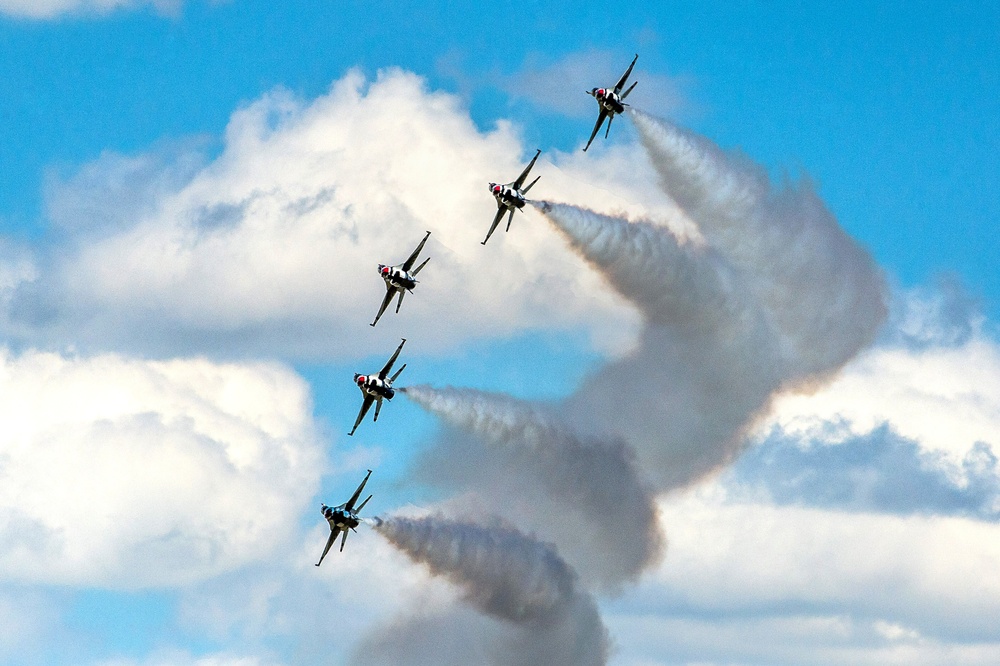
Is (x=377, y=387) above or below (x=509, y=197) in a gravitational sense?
below

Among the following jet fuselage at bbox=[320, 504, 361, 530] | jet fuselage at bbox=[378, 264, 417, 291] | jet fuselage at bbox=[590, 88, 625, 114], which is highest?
jet fuselage at bbox=[590, 88, 625, 114]

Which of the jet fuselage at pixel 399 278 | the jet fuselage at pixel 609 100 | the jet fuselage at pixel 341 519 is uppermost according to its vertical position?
the jet fuselage at pixel 609 100

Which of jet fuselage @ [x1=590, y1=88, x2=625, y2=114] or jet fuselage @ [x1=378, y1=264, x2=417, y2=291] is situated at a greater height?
jet fuselage @ [x1=590, y1=88, x2=625, y2=114]

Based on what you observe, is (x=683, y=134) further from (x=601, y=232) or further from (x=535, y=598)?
(x=535, y=598)

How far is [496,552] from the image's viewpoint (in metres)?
173

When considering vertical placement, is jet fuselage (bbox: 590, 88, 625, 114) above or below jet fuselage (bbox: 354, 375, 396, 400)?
above

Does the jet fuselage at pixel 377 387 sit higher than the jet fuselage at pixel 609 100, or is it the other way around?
the jet fuselage at pixel 609 100

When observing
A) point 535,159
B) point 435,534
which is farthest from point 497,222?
point 435,534

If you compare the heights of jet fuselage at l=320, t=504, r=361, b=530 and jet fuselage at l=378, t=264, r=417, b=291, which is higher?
jet fuselage at l=378, t=264, r=417, b=291

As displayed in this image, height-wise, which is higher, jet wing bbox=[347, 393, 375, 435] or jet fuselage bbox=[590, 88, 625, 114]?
jet fuselage bbox=[590, 88, 625, 114]

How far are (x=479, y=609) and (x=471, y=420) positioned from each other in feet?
40.6

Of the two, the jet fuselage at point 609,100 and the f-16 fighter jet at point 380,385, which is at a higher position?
the jet fuselage at point 609,100

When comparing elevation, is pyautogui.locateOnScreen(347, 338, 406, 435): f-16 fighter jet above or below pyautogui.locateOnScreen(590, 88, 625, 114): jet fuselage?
below

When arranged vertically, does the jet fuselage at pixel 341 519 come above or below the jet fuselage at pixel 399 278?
below
